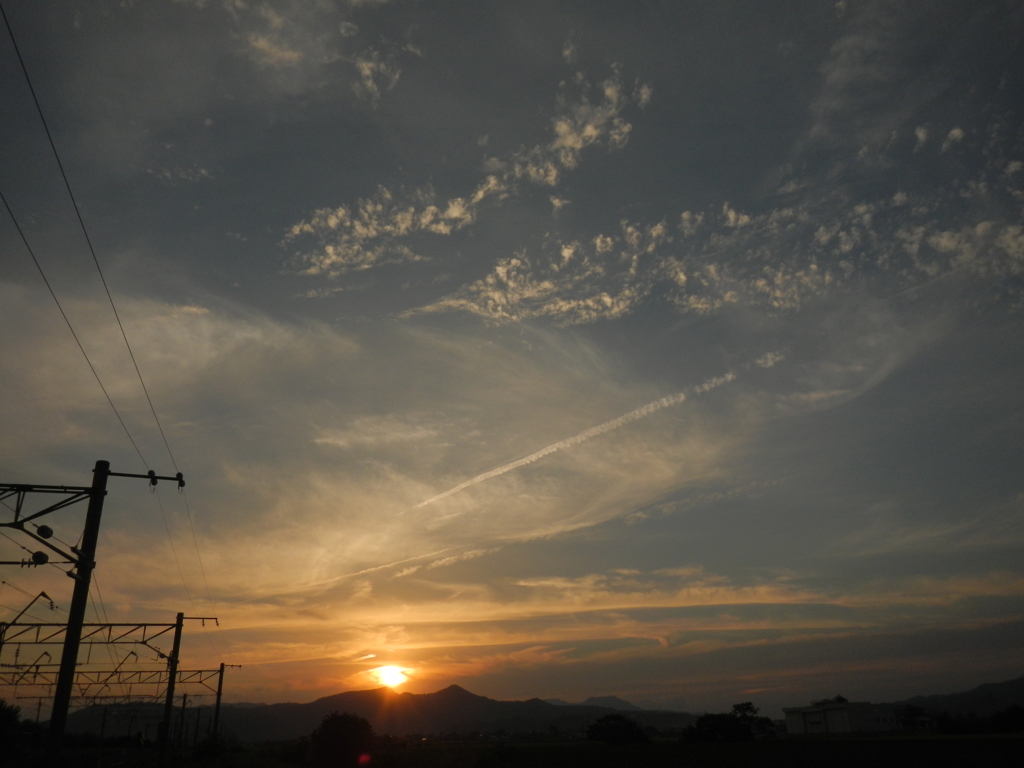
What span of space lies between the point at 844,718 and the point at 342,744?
9409 centimetres

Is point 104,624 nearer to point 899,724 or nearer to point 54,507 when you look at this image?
point 54,507

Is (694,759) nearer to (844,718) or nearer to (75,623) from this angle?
(75,623)

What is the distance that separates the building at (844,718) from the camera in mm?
110625

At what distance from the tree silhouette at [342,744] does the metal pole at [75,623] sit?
138 ft

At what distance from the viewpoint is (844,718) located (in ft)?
365

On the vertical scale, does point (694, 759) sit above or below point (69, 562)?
below

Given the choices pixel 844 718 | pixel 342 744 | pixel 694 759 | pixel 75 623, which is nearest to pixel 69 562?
pixel 75 623

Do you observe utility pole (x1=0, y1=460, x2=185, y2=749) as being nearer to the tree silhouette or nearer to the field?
the field

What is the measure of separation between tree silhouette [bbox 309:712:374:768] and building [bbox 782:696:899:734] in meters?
91.2

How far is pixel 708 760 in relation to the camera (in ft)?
183

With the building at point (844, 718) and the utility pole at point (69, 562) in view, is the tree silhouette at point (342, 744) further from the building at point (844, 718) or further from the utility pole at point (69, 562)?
the building at point (844, 718)

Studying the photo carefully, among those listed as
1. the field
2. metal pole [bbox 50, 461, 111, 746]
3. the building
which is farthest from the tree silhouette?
the building

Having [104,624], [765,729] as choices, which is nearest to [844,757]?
[104,624]

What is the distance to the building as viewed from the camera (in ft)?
363
